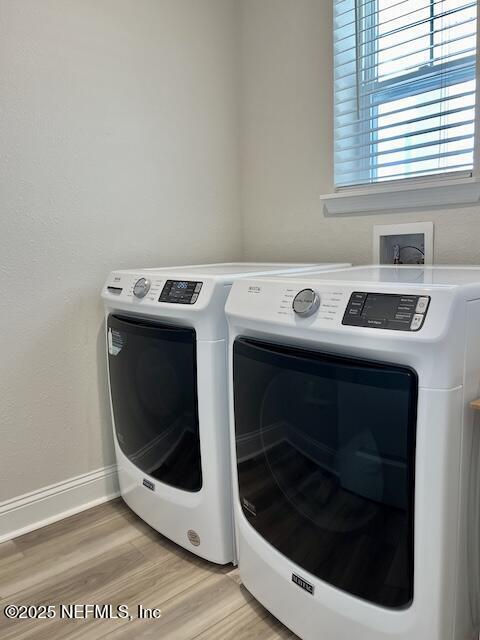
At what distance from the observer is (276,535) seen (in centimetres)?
123

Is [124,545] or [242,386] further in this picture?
[124,545]

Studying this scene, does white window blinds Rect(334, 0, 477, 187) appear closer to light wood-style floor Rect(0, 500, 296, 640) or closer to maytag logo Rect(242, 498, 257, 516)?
maytag logo Rect(242, 498, 257, 516)

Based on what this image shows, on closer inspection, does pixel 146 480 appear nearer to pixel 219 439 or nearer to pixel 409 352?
pixel 219 439

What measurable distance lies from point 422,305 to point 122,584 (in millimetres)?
1190

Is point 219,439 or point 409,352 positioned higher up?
point 409,352

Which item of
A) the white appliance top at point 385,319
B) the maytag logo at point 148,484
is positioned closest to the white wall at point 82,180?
the maytag logo at point 148,484

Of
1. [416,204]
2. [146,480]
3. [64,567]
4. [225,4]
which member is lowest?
[64,567]

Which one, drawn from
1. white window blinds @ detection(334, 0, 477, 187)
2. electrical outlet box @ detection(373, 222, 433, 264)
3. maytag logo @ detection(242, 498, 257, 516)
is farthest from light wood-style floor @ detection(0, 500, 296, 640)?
white window blinds @ detection(334, 0, 477, 187)

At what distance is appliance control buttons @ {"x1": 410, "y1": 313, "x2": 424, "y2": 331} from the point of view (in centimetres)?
88

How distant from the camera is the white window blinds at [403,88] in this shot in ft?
4.97

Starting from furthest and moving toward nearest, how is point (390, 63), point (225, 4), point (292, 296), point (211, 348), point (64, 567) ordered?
1. point (225, 4)
2. point (390, 63)
3. point (64, 567)
4. point (211, 348)
5. point (292, 296)

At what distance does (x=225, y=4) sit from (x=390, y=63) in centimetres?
87

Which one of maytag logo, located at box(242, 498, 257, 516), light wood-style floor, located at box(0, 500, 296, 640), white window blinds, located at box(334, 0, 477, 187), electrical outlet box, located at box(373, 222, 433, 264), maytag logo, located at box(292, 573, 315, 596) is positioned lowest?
light wood-style floor, located at box(0, 500, 296, 640)

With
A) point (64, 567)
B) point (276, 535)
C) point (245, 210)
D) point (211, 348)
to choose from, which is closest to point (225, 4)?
point (245, 210)
